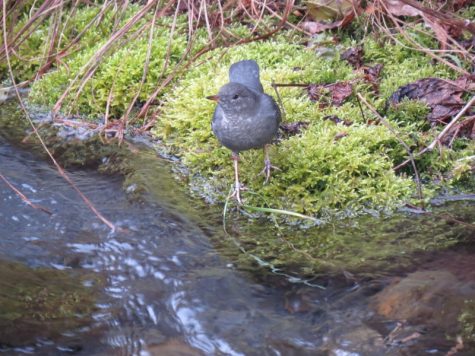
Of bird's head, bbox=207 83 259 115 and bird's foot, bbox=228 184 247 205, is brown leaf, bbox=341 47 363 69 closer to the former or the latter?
bird's head, bbox=207 83 259 115

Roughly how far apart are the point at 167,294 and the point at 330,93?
263 cm

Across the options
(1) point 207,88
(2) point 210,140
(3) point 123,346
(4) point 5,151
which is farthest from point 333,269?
(4) point 5,151

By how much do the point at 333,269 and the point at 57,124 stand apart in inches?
129

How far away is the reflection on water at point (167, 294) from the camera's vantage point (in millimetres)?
3064

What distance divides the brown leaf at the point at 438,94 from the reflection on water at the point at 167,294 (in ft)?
6.65

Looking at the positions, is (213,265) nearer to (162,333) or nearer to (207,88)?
(162,333)

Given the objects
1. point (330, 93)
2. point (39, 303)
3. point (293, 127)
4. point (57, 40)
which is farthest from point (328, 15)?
point (39, 303)

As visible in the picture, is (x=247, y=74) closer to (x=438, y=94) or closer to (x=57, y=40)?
(x=438, y=94)

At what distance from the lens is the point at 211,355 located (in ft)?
9.95

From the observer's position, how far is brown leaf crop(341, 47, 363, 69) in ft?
19.1

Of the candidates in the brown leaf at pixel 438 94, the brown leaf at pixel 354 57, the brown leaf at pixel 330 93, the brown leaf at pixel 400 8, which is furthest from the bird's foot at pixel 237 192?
the brown leaf at pixel 400 8

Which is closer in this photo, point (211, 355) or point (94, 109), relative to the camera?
point (211, 355)

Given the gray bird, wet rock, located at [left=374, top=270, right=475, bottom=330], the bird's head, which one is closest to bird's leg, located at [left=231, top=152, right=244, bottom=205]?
the gray bird

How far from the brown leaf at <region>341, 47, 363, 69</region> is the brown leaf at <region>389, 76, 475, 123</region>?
744 mm
